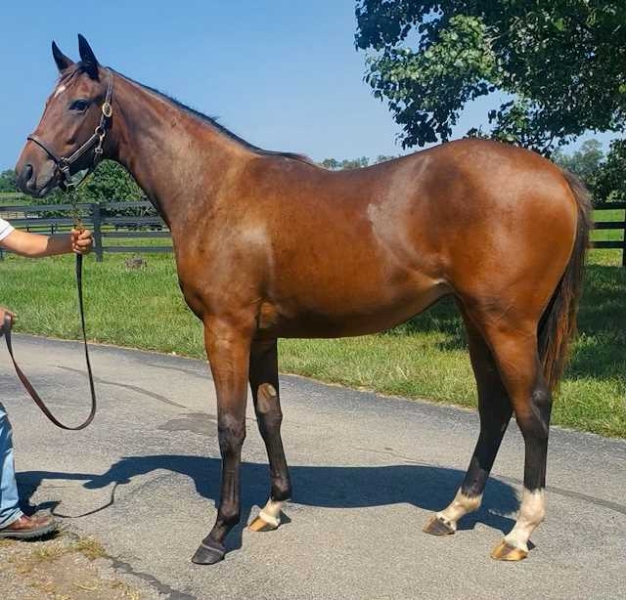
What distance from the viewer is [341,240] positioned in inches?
139

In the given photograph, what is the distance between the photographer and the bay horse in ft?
11.1

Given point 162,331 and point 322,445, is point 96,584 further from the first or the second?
point 162,331

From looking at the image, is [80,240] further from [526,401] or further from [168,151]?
[526,401]

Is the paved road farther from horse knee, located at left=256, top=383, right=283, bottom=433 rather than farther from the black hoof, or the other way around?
horse knee, located at left=256, top=383, right=283, bottom=433

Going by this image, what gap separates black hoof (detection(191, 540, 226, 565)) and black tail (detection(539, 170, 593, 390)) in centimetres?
191

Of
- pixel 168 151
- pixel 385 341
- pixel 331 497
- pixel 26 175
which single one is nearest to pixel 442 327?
→ pixel 385 341

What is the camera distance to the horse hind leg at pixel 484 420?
3865 mm

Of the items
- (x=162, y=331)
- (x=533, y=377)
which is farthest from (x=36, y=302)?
(x=533, y=377)

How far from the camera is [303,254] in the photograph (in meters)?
3.55

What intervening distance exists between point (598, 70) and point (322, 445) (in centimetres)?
625

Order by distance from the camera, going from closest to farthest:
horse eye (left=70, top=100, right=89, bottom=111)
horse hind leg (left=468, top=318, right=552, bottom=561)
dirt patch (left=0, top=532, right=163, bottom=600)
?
dirt patch (left=0, top=532, right=163, bottom=600), horse hind leg (left=468, top=318, right=552, bottom=561), horse eye (left=70, top=100, right=89, bottom=111)

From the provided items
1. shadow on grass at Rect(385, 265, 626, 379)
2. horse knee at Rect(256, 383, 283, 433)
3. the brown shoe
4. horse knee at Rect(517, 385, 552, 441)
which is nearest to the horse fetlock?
horse knee at Rect(256, 383, 283, 433)

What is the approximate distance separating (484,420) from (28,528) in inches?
101

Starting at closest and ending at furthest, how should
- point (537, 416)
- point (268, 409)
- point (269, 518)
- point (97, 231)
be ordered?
1. point (537, 416)
2. point (269, 518)
3. point (268, 409)
4. point (97, 231)
